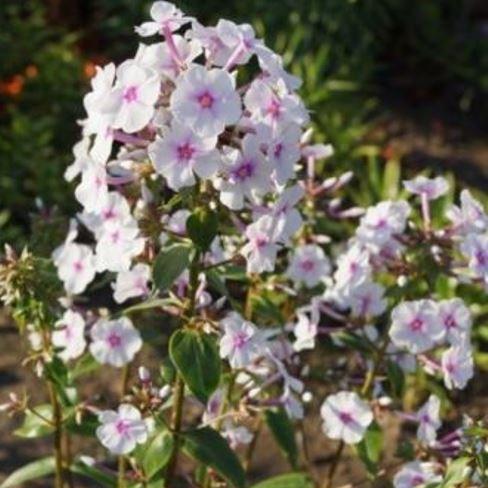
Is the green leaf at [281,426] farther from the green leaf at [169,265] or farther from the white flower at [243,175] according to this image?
the white flower at [243,175]

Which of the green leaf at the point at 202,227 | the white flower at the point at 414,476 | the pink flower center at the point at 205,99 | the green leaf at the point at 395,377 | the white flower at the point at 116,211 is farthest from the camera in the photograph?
the green leaf at the point at 395,377

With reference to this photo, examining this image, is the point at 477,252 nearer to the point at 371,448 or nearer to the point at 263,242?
the point at 263,242

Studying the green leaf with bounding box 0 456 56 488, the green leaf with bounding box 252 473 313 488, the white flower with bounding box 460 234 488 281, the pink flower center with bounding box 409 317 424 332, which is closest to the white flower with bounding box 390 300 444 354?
the pink flower center with bounding box 409 317 424 332

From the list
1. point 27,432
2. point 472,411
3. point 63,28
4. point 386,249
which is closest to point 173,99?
point 386,249

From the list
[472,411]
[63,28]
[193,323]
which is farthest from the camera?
[63,28]

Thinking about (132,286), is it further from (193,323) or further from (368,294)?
(368,294)

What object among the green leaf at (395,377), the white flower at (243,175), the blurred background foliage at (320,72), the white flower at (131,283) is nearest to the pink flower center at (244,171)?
the white flower at (243,175)
